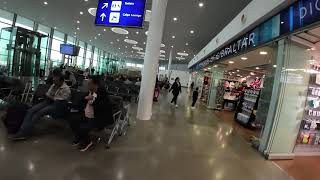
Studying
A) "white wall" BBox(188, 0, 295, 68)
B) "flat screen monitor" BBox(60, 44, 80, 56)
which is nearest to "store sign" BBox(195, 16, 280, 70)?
"white wall" BBox(188, 0, 295, 68)

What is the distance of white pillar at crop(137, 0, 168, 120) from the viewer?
7.30 metres

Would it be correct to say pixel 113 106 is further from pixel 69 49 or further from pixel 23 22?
pixel 23 22

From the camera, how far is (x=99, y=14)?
6617mm

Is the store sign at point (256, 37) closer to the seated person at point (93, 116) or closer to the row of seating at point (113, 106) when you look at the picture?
the row of seating at point (113, 106)

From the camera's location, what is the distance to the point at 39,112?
14.0 feet

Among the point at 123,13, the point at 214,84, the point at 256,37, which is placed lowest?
the point at 214,84

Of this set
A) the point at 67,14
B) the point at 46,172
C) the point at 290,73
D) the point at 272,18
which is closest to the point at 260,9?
the point at 272,18

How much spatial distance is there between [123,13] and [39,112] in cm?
339

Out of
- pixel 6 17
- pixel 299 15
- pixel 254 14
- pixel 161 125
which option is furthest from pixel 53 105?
pixel 6 17

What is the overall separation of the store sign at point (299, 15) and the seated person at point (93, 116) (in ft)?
12.0

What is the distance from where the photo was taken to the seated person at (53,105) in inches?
166

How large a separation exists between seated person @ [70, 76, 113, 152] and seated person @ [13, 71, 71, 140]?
1.48 feet

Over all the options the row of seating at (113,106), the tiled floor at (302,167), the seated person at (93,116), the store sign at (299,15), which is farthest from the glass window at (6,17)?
the tiled floor at (302,167)

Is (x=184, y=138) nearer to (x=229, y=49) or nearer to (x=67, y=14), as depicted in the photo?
(x=229, y=49)
